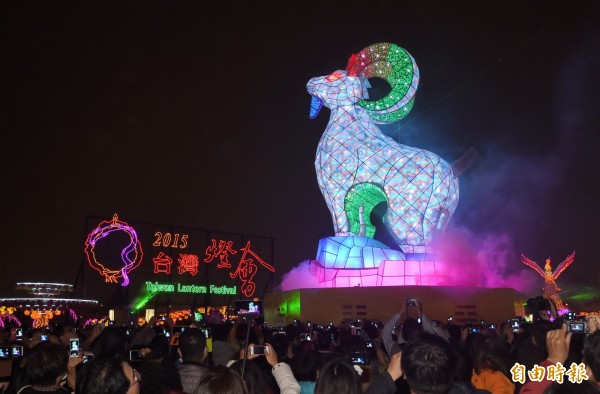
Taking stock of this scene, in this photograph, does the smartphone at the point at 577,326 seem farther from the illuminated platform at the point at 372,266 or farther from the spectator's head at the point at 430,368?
the illuminated platform at the point at 372,266

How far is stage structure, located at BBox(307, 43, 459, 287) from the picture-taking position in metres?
27.7

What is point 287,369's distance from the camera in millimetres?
4223

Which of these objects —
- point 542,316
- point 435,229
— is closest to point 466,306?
point 435,229

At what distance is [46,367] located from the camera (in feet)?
13.3

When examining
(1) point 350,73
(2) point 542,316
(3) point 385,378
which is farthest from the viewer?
(1) point 350,73

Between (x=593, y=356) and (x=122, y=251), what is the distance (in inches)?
1476

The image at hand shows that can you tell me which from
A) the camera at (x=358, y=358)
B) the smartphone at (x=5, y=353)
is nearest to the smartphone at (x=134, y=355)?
the smartphone at (x=5, y=353)

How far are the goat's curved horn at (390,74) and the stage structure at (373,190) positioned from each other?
0.06 meters

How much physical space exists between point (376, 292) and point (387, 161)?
6740 millimetres

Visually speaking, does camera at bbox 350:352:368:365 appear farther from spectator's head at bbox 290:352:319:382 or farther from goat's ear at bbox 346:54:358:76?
goat's ear at bbox 346:54:358:76

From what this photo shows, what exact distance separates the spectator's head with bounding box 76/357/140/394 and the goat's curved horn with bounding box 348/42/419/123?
1087 inches

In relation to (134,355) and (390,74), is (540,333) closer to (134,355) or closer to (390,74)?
(134,355)

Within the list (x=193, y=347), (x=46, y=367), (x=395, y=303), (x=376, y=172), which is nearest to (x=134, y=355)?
(x=193, y=347)

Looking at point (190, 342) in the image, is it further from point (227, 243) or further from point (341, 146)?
point (227, 243)
